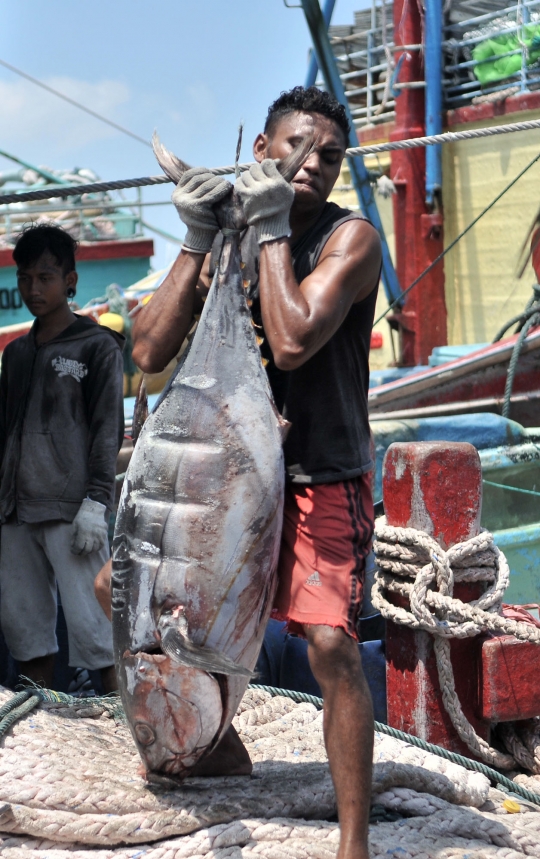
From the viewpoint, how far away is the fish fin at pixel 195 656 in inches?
80.0

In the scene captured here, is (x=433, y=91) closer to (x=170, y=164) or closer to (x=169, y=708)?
(x=170, y=164)

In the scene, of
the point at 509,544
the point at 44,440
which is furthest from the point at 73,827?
the point at 509,544

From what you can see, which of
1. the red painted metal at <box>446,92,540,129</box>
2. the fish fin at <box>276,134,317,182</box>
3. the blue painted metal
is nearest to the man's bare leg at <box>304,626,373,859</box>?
the fish fin at <box>276,134,317,182</box>

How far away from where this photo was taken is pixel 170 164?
7.64 ft

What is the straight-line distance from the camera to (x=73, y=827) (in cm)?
227

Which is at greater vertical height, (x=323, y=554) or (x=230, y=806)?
(x=323, y=554)

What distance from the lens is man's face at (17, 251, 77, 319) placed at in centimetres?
394

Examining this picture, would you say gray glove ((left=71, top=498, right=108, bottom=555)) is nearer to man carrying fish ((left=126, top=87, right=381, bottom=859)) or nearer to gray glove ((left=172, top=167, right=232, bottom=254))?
man carrying fish ((left=126, top=87, right=381, bottom=859))

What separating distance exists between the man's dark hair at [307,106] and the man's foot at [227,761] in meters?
1.66

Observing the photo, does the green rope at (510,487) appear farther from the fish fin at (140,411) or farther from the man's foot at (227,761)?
the fish fin at (140,411)

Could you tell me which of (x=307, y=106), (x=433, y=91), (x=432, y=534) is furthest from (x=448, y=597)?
(x=433, y=91)

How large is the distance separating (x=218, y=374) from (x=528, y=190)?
388 inches

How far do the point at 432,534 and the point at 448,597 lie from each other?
0.22m

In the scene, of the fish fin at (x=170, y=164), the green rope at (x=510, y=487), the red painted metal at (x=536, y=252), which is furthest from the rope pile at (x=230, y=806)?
the red painted metal at (x=536, y=252)
